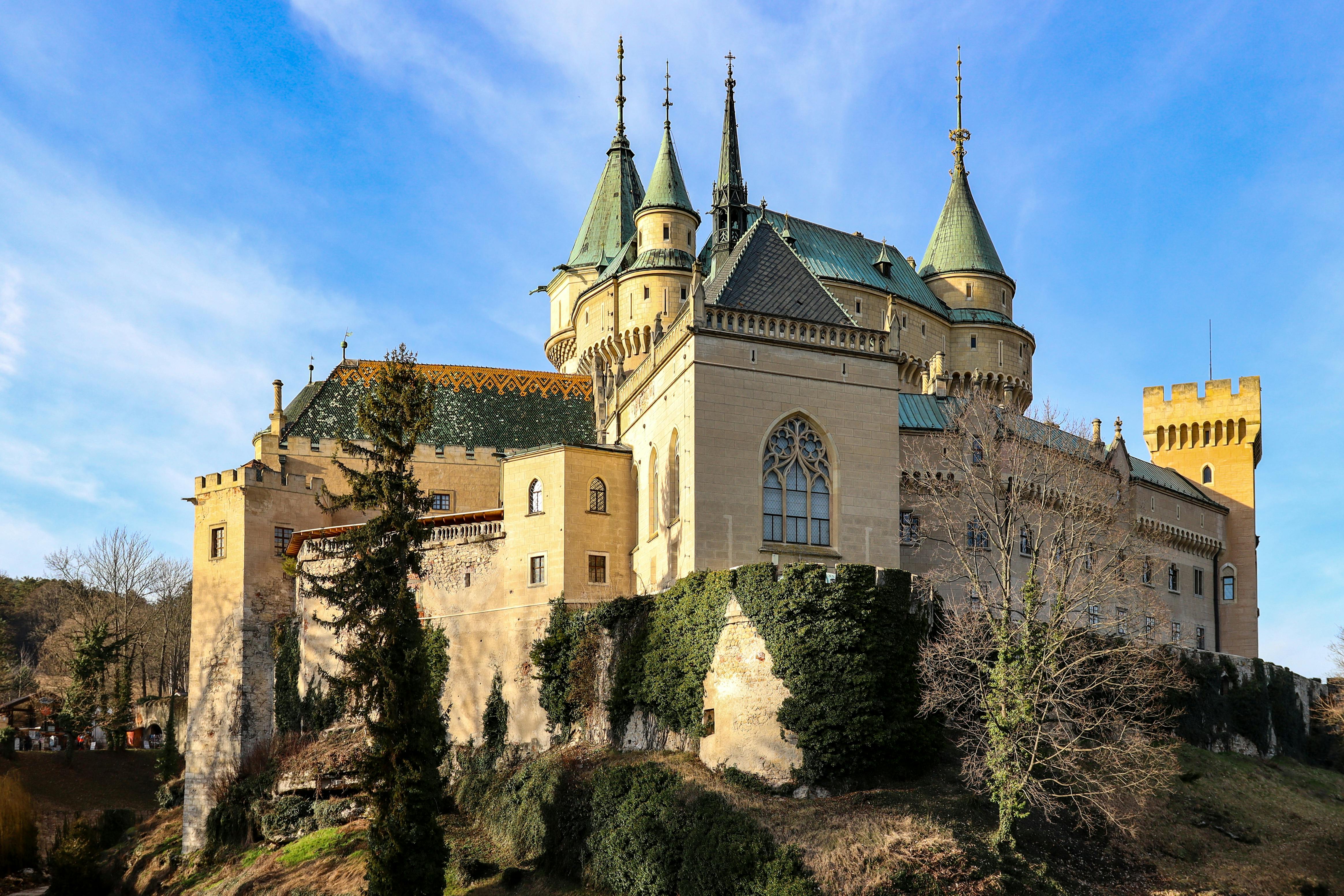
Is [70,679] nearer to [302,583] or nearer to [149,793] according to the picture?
[149,793]

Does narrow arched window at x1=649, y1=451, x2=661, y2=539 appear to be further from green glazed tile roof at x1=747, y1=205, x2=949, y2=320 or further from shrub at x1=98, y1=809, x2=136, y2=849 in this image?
shrub at x1=98, y1=809, x2=136, y2=849

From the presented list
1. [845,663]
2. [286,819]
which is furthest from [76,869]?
[845,663]

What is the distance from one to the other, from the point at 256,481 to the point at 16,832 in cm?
1792

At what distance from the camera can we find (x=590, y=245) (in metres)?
68.1

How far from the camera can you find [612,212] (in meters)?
68.6

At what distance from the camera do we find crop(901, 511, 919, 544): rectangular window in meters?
42.9

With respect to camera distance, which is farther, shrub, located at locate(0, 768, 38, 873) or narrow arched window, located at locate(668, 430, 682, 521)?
shrub, located at locate(0, 768, 38, 873)

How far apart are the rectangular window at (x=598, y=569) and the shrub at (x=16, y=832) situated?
91.6 ft

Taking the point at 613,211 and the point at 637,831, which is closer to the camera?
the point at 637,831

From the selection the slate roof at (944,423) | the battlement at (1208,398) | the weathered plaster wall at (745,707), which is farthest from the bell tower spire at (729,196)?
the battlement at (1208,398)

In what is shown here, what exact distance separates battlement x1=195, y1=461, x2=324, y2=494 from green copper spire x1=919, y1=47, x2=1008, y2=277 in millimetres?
34256

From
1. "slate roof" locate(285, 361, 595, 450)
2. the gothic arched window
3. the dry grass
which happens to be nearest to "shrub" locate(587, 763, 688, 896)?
the gothic arched window

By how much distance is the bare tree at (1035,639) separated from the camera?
1203 inches

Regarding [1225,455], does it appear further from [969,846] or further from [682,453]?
[969,846]
